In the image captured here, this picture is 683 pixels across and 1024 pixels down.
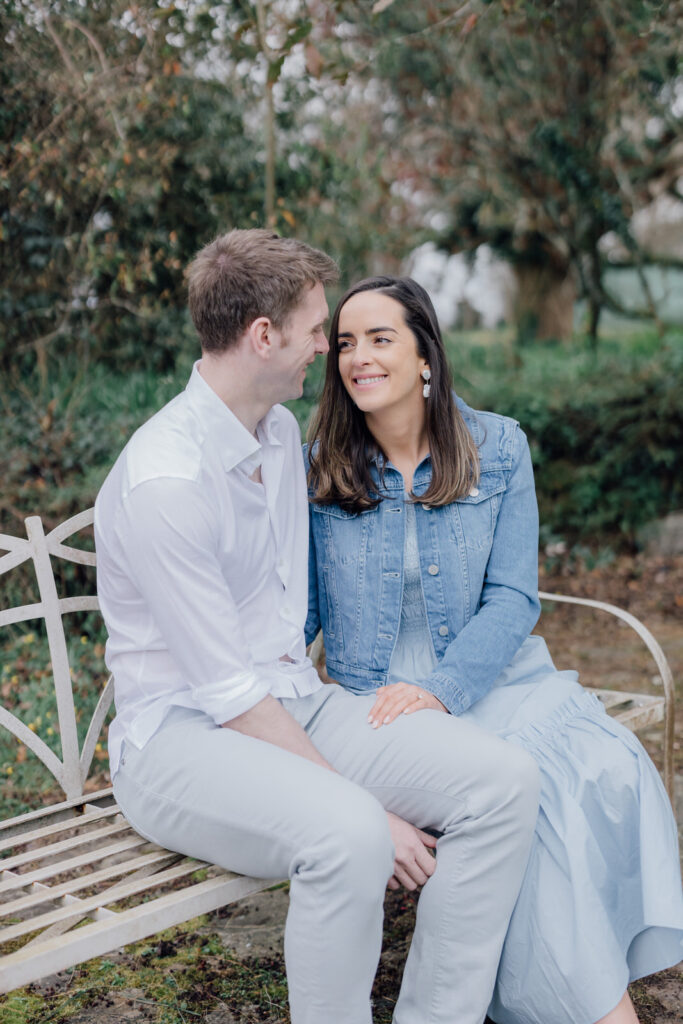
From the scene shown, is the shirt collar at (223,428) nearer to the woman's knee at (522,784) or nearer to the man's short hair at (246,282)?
the man's short hair at (246,282)

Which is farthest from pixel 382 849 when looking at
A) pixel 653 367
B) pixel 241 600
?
pixel 653 367

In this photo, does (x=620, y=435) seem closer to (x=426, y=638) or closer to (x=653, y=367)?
(x=653, y=367)

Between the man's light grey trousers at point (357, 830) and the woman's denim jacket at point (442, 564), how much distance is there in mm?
365

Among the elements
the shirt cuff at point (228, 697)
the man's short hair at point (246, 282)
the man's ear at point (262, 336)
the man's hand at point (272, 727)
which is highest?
the man's short hair at point (246, 282)

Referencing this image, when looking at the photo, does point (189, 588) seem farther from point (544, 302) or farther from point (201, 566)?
point (544, 302)

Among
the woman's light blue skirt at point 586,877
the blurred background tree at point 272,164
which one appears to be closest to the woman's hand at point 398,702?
the woman's light blue skirt at point 586,877

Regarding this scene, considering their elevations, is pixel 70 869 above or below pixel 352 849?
below

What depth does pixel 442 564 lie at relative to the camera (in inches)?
106

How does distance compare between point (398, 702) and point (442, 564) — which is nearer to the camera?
point (398, 702)

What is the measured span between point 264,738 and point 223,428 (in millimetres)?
698

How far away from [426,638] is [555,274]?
10.7 meters

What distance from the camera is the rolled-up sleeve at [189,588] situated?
2088 millimetres

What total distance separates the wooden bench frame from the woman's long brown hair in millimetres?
A: 687

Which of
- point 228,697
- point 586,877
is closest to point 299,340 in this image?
point 228,697
